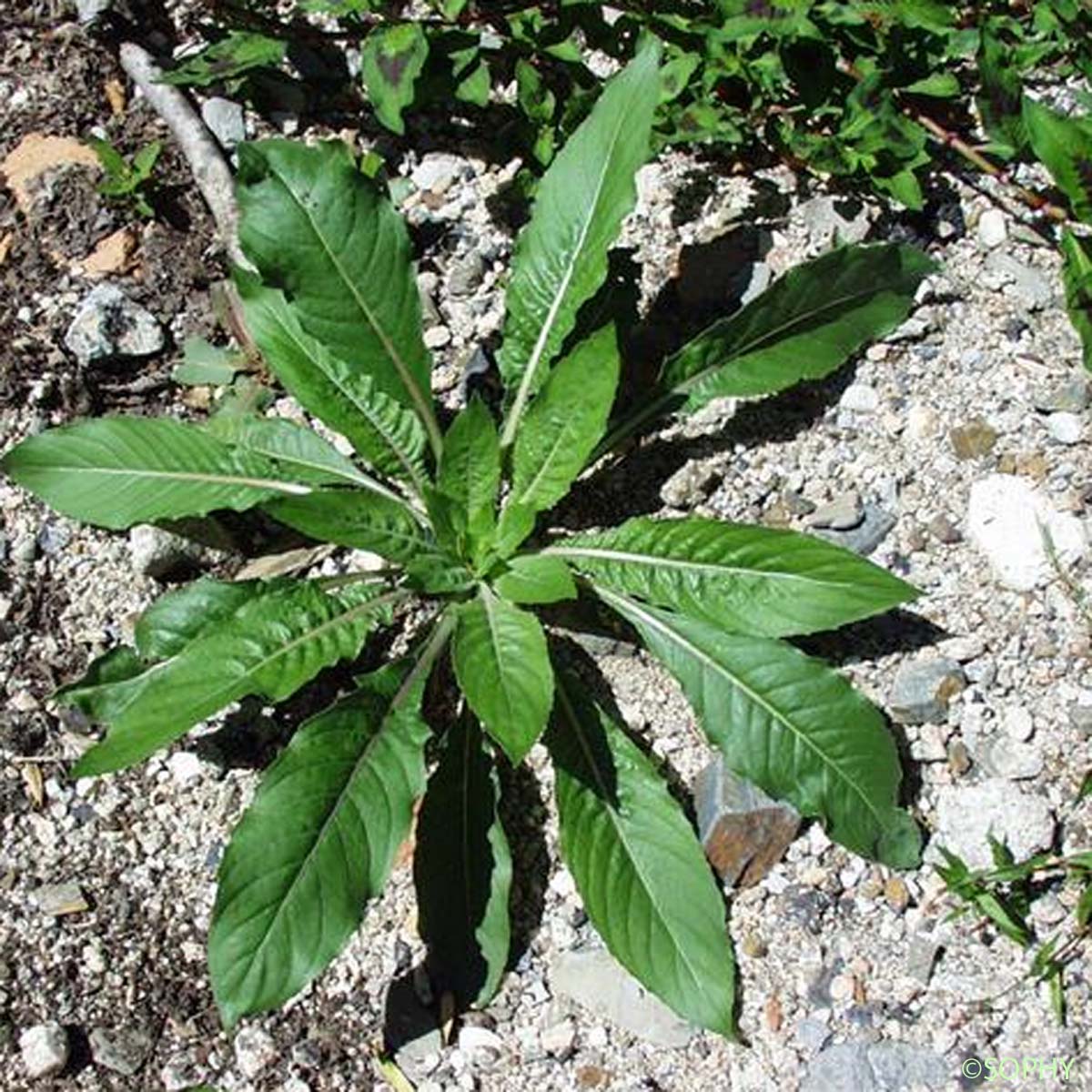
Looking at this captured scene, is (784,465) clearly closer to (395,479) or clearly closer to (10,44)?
(395,479)

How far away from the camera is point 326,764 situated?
9.15ft

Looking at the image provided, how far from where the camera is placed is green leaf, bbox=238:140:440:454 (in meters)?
3.06

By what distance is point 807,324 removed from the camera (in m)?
3.19

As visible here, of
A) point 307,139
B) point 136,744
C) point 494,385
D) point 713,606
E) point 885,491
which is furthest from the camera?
point 307,139

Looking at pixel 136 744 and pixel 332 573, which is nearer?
pixel 136 744

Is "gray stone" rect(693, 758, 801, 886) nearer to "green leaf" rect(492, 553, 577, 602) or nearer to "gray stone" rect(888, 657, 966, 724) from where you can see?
"gray stone" rect(888, 657, 966, 724)

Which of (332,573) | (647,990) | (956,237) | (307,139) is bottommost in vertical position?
(647,990)

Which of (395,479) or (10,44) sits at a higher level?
(10,44)

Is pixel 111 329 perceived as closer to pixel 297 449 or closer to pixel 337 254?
pixel 297 449

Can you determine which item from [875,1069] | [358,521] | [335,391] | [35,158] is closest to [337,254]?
[335,391]

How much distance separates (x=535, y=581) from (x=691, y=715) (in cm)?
40

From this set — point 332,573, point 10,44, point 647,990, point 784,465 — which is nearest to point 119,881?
point 332,573

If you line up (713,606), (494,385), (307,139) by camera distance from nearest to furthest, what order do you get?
(713,606), (494,385), (307,139)

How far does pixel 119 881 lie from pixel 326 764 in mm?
558
